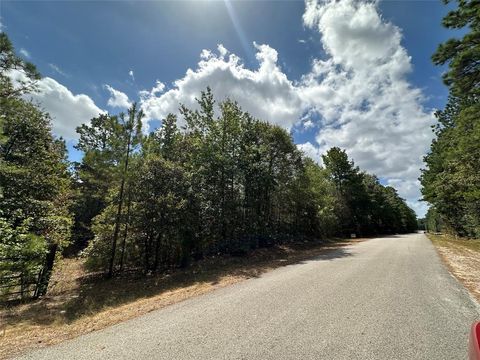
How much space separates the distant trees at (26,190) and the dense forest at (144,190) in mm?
42

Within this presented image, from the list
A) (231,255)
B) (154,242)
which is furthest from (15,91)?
(231,255)

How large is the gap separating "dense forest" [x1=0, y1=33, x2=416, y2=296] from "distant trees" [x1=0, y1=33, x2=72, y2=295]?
0.04 metres

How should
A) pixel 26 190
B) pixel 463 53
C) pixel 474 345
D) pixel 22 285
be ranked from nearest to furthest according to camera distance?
pixel 474 345, pixel 22 285, pixel 463 53, pixel 26 190

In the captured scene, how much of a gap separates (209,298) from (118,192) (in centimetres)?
781

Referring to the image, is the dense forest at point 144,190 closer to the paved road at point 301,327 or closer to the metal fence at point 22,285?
the metal fence at point 22,285

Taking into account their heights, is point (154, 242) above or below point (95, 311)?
above

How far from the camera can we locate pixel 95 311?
22.9 ft

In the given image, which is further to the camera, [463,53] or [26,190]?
[26,190]

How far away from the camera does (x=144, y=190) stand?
12.3 metres

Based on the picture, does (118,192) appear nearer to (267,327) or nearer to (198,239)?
(198,239)

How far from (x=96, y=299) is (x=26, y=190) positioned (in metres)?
6.79

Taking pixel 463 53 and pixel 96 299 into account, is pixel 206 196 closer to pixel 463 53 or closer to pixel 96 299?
pixel 96 299

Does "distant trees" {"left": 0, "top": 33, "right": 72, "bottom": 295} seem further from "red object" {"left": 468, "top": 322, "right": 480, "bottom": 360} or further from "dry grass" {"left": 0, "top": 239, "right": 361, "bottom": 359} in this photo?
"red object" {"left": 468, "top": 322, "right": 480, "bottom": 360}

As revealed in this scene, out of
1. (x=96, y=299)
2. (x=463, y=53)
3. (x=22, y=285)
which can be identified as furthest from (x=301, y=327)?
(x=463, y=53)
